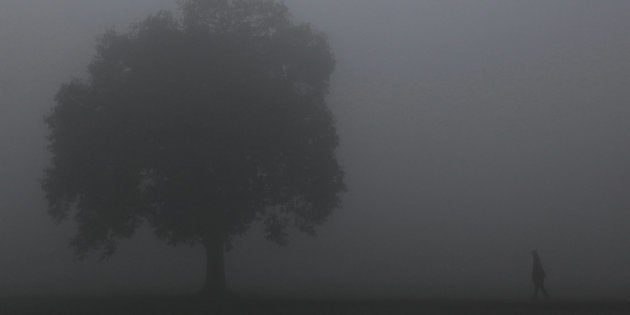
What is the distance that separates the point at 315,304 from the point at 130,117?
1173 centimetres

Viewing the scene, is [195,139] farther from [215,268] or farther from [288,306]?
[288,306]

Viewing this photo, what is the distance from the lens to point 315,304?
3234cm

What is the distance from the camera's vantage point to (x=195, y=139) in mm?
35812

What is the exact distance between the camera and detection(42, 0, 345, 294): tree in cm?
3556

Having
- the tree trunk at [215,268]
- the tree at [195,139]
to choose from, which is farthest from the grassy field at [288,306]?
the tree at [195,139]

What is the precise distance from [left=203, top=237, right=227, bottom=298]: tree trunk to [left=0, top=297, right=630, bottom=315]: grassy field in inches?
69.1

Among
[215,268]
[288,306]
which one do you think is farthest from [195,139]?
[288,306]

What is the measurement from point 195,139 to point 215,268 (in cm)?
604

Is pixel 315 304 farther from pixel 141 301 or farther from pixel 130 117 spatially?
pixel 130 117

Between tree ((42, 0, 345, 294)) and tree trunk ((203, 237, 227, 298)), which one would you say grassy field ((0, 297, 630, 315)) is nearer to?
tree trunk ((203, 237, 227, 298))

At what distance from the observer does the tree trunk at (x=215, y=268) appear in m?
36.5

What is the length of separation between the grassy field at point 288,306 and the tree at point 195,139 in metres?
3.42

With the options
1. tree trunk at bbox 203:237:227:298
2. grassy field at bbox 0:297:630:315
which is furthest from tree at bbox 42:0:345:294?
grassy field at bbox 0:297:630:315

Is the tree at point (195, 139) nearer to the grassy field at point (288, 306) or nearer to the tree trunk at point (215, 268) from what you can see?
the tree trunk at point (215, 268)
